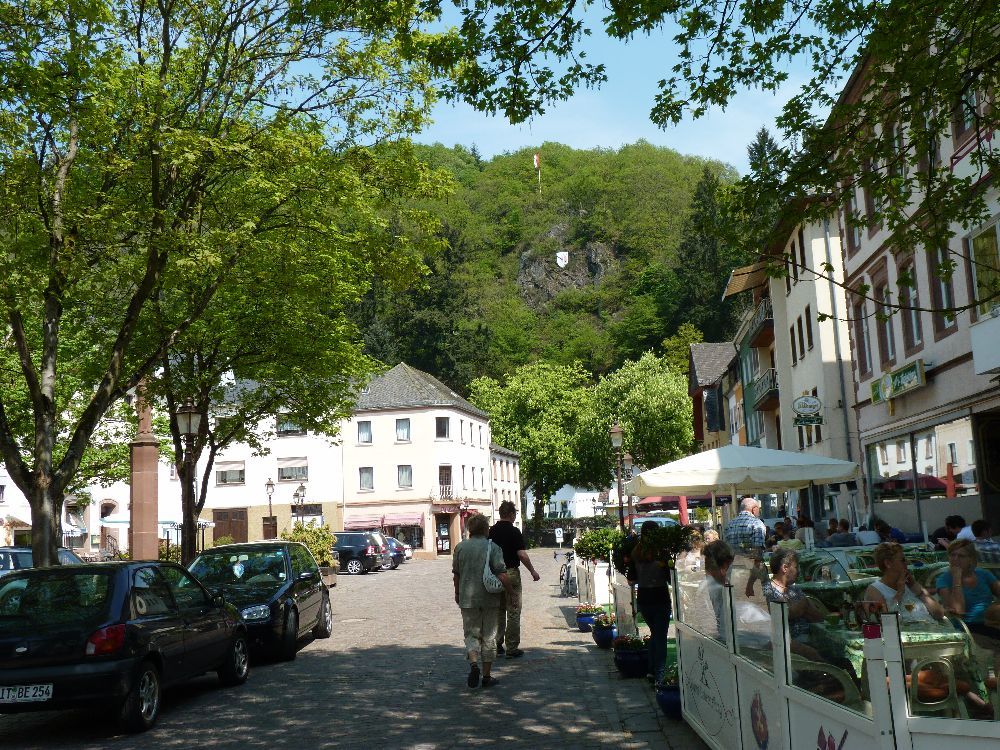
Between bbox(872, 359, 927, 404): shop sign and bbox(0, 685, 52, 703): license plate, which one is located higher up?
bbox(872, 359, 927, 404): shop sign

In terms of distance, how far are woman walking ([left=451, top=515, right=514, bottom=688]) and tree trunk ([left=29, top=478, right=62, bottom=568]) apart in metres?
6.10

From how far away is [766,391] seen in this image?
133 ft

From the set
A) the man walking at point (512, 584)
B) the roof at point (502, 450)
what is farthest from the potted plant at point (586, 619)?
the roof at point (502, 450)

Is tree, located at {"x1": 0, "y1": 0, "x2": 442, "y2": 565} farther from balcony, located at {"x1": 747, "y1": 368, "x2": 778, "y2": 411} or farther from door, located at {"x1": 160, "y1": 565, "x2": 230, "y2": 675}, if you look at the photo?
balcony, located at {"x1": 747, "y1": 368, "x2": 778, "y2": 411}

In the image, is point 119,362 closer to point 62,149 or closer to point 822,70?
point 62,149

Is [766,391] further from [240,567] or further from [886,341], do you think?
[240,567]

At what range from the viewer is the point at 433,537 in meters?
65.4

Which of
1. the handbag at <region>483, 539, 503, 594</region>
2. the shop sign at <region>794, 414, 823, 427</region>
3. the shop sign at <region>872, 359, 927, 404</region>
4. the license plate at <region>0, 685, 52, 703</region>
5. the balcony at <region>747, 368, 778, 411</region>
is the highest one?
the balcony at <region>747, 368, 778, 411</region>

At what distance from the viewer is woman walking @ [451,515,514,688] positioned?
36.4 feet

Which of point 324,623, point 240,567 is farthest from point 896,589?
point 324,623

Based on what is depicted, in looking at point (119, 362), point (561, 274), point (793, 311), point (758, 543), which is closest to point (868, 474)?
point (793, 311)

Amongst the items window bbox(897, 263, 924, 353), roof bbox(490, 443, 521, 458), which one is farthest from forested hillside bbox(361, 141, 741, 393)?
window bbox(897, 263, 924, 353)

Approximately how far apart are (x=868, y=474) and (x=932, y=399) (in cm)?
669

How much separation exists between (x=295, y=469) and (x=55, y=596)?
5719cm
